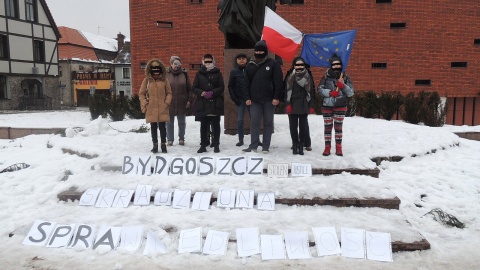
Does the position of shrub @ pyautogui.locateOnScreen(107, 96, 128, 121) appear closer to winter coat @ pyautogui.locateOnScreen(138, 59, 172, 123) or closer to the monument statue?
the monument statue

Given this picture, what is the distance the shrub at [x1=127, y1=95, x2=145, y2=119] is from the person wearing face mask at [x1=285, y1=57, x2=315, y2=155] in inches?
302

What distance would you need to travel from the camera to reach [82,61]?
45438 mm

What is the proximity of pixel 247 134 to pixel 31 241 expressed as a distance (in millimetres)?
4841

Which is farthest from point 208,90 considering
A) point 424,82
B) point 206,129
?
point 424,82

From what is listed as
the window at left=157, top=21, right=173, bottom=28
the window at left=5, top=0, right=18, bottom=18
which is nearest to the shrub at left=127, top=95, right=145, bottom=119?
the window at left=157, top=21, right=173, bottom=28

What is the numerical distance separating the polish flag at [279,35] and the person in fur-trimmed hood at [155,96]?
1995 mm

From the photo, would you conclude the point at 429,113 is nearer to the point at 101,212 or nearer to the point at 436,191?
the point at 436,191

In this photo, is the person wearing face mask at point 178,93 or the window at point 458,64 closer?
the person wearing face mask at point 178,93

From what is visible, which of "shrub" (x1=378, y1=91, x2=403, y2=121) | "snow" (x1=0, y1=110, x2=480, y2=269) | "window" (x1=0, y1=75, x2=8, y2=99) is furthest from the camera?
"window" (x1=0, y1=75, x2=8, y2=99)

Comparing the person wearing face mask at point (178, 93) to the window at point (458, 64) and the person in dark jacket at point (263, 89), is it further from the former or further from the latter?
the window at point (458, 64)

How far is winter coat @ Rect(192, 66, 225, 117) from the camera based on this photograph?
6430 mm

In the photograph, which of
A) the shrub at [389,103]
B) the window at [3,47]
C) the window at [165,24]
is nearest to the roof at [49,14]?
the window at [3,47]

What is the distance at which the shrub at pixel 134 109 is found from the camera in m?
12.8

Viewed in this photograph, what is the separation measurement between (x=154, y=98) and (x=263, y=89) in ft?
6.16
